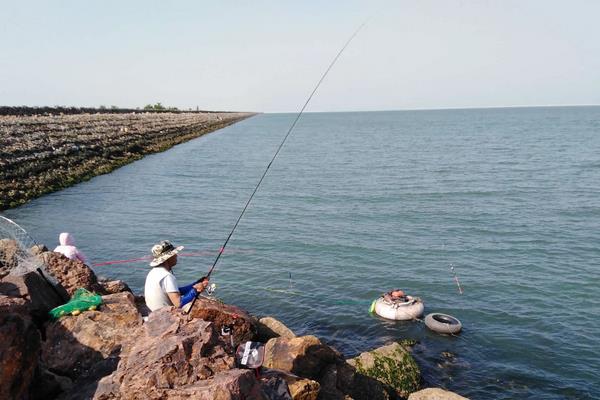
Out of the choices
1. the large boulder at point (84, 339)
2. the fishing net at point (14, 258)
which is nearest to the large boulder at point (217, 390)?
the large boulder at point (84, 339)

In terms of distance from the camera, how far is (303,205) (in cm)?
3169

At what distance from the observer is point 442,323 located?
48.7ft

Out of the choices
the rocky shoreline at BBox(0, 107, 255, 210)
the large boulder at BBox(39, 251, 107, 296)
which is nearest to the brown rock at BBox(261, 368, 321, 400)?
the large boulder at BBox(39, 251, 107, 296)

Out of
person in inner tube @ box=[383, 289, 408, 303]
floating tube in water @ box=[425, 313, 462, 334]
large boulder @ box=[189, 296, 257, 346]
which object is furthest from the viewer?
person in inner tube @ box=[383, 289, 408, 303]

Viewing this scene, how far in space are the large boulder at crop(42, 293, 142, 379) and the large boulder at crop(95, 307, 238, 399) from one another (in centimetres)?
116

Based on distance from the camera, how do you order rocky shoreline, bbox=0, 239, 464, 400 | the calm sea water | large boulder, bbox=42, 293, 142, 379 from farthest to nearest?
the calm sea water, large boulder, bbox=42, 293, 142, 379, rocky shoreline, bbox=0, 239, 464, 400

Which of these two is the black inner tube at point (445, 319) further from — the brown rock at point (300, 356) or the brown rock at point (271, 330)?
the brown rock at point (300, 356)

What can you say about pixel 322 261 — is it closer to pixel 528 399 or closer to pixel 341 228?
pixel 341 228

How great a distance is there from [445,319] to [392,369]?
480cm

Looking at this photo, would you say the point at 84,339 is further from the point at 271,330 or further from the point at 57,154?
the point at 57,154

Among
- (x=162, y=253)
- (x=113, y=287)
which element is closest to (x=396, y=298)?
(x=113, y=287)

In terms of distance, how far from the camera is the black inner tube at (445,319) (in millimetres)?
15011

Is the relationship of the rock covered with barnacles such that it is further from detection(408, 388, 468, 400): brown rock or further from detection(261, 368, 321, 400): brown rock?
detection(408, 388, 468, 400): brown rock

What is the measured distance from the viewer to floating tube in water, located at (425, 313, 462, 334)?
48.3 ft
